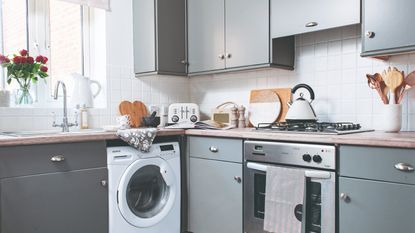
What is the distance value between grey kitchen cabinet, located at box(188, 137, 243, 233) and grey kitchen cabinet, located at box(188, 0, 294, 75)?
24.3 inches

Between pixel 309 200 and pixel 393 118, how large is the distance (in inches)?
25.4

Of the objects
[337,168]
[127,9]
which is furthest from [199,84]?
[337,168]

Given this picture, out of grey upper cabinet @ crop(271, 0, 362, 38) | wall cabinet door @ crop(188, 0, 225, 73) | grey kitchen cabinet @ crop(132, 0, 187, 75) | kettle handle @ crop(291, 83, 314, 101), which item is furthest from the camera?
grey kitchen cabinet @ crop(132, 0, 187, 75)

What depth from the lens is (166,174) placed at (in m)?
2.35

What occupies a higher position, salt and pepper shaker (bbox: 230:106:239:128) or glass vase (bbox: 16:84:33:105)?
glass vase (bbox: 16:84:33:105)

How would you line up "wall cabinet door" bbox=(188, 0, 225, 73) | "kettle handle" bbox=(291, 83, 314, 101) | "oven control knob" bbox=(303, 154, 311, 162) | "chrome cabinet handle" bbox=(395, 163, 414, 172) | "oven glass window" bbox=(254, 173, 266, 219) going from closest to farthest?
"chrome cabinet handle" bbox=(395, 163, 414, 172), "oven control knob" bbox=(303, 154, 311, 162), "oven glass window" bbox=(254, 173, 266, 219), "kettle handle" bbox=(291, 83, 314, 101), "wall cabinet door" bbox=(188, 0, 225, 73)

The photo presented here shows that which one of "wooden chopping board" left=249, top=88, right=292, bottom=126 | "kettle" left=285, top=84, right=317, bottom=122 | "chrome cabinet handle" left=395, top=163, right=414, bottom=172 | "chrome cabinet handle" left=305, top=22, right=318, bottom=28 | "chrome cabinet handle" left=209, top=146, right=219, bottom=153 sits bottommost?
"chrome cabinet handle" left=209, top=146, right=219, bottom=153

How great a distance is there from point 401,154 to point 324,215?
1.60ft

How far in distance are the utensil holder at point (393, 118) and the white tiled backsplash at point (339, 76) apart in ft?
0.59

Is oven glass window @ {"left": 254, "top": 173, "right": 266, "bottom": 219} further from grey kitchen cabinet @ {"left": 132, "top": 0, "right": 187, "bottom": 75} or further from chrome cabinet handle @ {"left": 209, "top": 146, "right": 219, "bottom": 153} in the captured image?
grey kitchen cabinet @ {"left": 132, "top": 0, "right": 187, "bottom": 75}

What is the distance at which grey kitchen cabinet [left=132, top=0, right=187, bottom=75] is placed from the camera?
8.87 ft

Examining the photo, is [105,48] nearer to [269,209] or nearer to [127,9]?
[127,9]

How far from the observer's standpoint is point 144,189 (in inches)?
92.0

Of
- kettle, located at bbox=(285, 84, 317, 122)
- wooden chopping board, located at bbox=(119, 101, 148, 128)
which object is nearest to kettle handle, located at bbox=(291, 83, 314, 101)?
kettle, located at bbox=(285, 84, 317, 122)
